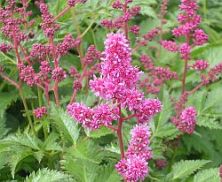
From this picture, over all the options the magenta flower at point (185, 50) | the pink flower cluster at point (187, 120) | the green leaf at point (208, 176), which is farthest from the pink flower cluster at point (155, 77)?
the green leaf at point (208, 176)

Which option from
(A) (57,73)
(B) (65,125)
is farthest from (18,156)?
(A) (57,73)

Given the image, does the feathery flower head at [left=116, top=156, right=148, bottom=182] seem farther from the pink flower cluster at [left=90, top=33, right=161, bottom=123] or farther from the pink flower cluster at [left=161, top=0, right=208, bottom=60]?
the pink flower cluster at [left=161, top=0, right=208, bottom=60]

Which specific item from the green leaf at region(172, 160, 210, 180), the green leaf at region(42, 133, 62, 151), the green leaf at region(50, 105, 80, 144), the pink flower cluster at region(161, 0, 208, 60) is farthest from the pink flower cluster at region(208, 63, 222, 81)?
the green leaf at region(42, 133, 62, 151)

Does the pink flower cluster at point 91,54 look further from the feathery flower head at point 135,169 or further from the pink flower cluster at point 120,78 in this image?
the feathery flower head at point 135,169

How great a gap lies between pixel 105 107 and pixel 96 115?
0.18ft

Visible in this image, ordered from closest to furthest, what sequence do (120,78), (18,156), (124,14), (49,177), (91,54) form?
(120,78) < (49,177) < (18,156) < (91,54) < (124,14)

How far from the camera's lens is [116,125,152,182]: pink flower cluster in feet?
7.89

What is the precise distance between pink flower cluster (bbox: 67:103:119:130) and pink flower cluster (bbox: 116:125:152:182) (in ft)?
0.43

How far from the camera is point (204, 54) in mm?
4293

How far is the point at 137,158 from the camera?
7.96 feet

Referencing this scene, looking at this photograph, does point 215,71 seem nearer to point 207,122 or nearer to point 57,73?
point 207,122

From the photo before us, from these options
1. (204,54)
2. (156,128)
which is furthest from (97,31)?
(156,128)

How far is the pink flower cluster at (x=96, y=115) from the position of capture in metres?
2.44

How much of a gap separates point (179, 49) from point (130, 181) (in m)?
1.37
